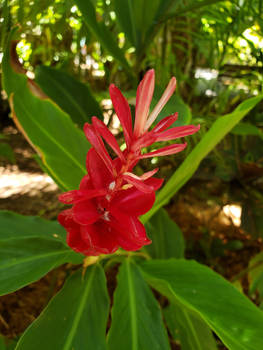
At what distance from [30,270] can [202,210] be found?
125 cm

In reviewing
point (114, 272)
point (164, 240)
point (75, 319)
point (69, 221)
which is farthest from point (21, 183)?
point (69, 221)

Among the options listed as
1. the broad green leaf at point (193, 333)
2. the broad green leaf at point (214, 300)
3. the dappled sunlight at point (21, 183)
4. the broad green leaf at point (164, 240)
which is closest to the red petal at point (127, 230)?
the broad green leaf at point (214, 300)

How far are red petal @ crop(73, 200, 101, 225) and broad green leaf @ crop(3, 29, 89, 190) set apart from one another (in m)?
0.39

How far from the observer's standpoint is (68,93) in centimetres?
90

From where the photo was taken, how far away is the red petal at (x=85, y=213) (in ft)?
1.19

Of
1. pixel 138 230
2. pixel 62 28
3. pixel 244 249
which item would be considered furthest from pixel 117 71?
pixel 138 230

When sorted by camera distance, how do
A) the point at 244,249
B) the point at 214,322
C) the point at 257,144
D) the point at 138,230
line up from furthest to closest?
the point at 244,249 < the point at 257,144 < the point at 214,322 < the point at 138,230

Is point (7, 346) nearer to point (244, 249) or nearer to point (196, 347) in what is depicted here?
point (196, 347)

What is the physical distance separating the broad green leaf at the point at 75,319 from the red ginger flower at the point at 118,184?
0.99 feet

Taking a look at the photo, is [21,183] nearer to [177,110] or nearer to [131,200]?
[177,110]

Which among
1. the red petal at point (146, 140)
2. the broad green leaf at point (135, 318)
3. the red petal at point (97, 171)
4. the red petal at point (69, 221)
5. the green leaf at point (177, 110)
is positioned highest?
the green leaf at point (177, 110)

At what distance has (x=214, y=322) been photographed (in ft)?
2.05

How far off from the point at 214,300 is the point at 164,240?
21.5 inches

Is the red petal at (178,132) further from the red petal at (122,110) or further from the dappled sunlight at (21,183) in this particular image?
the dappled sunlight at (21,183)
